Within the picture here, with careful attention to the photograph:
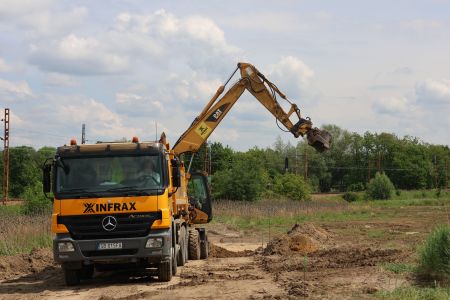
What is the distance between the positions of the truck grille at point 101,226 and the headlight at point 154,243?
243mm

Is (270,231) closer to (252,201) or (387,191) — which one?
(252,201)

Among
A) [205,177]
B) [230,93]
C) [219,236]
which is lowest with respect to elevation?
[219,236]

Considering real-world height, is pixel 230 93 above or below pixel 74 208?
above

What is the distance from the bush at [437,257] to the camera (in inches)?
477

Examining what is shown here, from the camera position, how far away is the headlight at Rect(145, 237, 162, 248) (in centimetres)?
1377

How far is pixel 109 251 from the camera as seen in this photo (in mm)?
13727

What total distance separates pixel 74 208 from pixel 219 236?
18.6 m

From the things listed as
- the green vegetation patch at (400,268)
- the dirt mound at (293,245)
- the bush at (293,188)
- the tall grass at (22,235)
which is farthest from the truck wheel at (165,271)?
the bush at (293,188)

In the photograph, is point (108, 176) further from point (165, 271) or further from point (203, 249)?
point (203, 249)

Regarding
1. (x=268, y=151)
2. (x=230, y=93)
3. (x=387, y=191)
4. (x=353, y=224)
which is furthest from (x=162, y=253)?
(x=268, y=151)

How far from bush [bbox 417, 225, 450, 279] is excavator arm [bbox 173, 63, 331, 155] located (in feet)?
26.9

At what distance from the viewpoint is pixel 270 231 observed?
109ft

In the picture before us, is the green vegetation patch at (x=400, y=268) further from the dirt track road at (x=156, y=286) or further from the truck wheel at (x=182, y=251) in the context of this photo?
the truck wheel at (x=182, y=251)

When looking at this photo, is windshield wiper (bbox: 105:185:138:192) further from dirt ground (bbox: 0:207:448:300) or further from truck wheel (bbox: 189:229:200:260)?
truck wheel (bbox: 189:229:200:260)
